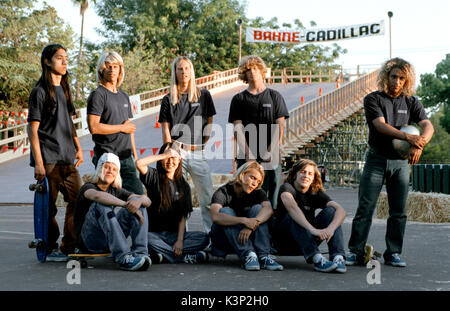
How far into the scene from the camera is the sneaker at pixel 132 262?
14.8ft

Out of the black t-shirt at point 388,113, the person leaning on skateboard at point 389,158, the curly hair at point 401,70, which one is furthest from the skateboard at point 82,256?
the curly hair at point 401,70

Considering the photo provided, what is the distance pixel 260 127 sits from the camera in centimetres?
565

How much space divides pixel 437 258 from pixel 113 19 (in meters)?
47.8

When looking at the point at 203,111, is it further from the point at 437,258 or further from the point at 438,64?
the point at 438,64

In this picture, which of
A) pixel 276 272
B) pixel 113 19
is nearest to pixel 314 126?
pixel 276 272

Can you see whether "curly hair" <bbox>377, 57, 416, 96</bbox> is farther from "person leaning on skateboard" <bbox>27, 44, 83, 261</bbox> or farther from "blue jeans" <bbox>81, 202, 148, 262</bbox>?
"person leaning on skateboard" <bbox>27, 44, 83, 261</bbox>

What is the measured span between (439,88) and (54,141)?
1373 inches

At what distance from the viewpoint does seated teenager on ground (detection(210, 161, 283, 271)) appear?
15.5ft

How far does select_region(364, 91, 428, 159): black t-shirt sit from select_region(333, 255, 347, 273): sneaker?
3.47 feet

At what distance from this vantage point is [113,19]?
4981cm

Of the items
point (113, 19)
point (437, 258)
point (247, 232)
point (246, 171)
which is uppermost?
point (113, 19)

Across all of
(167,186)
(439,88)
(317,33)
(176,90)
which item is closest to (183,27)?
(317,33)

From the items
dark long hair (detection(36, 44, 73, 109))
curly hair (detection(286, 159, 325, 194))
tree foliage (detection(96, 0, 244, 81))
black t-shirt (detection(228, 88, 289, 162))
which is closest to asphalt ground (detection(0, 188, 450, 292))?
curly hair (detection(286, 159, 325, 194))

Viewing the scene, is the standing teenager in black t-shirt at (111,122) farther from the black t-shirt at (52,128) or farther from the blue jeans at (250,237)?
the blue jeans at (250,237)
